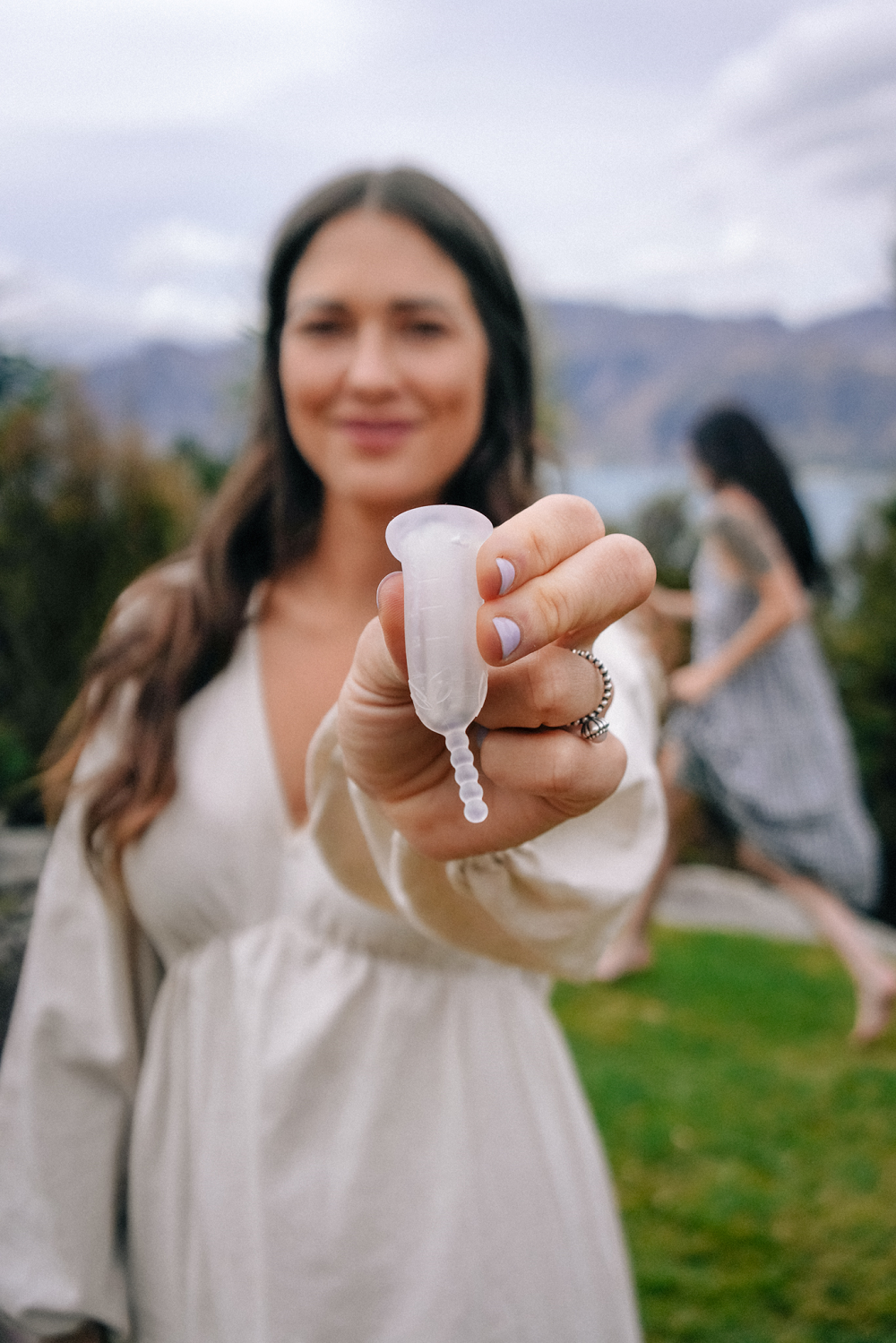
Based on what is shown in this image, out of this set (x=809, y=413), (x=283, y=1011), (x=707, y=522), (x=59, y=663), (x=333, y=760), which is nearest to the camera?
(x=333, y=760)

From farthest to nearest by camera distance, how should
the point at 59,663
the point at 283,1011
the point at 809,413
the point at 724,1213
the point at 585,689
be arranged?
the point at 809,413
the point at 724,1213
the point at 59,663
the point at 283,1011
the point at 585,689

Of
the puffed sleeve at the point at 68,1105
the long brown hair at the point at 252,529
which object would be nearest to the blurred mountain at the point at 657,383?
the long brown hair at the point at 252,529

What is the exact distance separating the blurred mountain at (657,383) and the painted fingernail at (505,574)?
1.00 metres

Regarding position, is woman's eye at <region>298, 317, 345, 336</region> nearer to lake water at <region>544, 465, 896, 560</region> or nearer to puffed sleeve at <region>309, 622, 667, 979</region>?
puffed sleeve at <region>309, 622, 667, 979</region>

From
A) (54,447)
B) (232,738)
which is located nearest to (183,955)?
(232,738)

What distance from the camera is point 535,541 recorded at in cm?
67

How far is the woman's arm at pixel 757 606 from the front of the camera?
3.98m

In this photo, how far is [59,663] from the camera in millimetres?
1574

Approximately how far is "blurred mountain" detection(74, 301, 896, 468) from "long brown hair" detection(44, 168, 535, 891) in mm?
208

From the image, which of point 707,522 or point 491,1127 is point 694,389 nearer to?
point 707,522

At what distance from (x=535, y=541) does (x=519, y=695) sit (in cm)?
11

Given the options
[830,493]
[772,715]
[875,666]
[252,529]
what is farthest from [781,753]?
[252,529]

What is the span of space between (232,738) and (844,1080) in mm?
3176

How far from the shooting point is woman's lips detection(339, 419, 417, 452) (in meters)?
1.14
